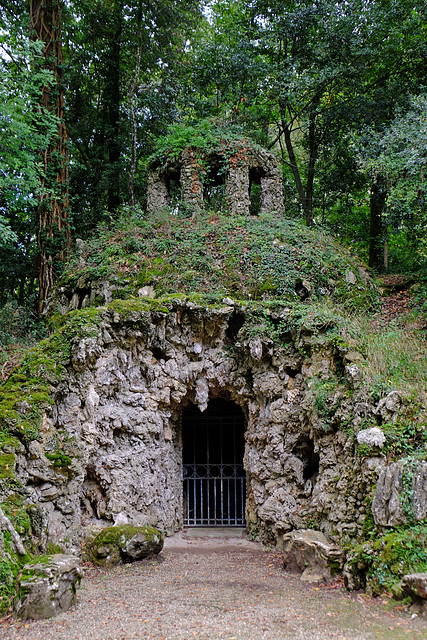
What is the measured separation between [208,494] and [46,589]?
19.5 feet

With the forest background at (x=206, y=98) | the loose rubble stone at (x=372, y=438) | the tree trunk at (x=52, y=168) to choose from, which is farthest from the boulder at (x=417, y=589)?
the tree trunk at (x=52, y=168)

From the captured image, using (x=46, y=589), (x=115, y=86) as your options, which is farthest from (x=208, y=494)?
(x=115, y=86)

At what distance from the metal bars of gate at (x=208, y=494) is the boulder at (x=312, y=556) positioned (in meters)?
3.69

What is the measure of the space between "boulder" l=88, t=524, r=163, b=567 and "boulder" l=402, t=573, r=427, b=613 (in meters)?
4.10

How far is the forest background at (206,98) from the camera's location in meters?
13.7

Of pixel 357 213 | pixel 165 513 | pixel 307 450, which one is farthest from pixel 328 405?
pixel 357 213

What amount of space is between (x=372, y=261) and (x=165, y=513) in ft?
40.6

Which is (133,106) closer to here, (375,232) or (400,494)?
(375,232)

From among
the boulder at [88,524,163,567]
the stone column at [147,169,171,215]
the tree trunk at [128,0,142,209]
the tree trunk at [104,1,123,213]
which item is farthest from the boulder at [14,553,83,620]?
the tree trunk at [104,1,123,213]

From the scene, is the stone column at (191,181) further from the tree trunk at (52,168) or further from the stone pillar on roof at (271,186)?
the tree trunk at (52,168)

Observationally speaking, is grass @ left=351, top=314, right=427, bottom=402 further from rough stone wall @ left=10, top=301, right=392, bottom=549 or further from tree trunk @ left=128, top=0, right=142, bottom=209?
tree trunk @ left=128, top=0, right=142, bottom=209

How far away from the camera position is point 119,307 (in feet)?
28.9

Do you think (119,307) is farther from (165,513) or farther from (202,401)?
(165,513)

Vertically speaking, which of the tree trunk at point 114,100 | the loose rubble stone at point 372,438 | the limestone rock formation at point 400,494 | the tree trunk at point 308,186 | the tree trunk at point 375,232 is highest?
the tree trunk at point 114,100
